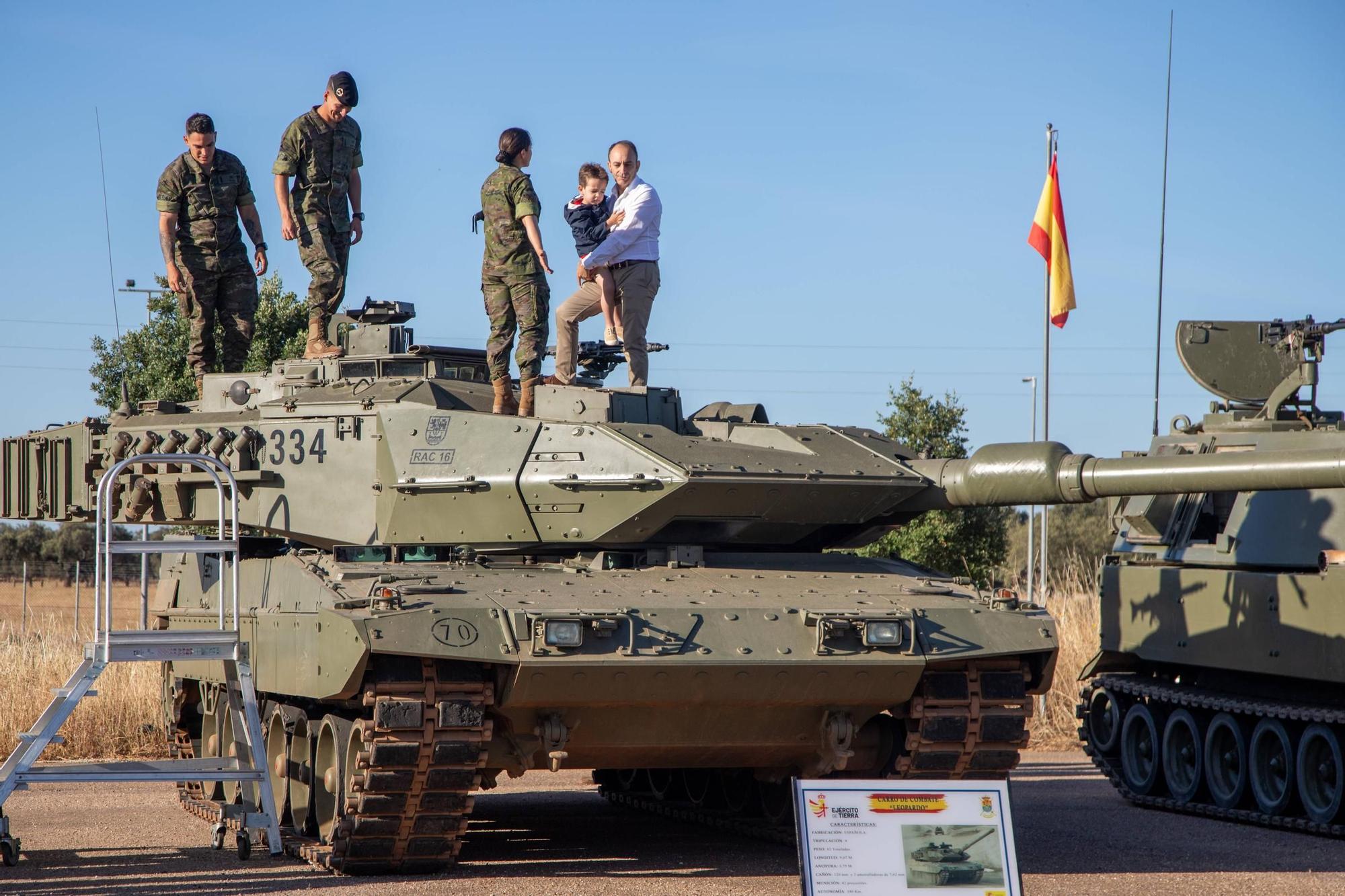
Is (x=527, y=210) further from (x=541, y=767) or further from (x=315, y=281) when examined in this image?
(x=541, y=767)

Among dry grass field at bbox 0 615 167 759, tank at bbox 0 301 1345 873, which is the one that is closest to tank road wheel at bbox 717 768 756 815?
tank at bbox 0 301 1345 873

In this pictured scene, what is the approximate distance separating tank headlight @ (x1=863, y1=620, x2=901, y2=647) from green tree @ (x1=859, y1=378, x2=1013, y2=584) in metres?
15.3

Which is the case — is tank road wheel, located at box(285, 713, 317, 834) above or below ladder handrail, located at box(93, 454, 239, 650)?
below

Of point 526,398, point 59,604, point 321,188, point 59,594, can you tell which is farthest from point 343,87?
point 59,594

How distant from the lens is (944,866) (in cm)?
720

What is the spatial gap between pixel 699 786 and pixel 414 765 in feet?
14.1

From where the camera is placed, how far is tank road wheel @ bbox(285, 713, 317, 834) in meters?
11.0

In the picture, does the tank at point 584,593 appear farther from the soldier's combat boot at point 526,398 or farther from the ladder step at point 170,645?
the ladder step at point 170,645

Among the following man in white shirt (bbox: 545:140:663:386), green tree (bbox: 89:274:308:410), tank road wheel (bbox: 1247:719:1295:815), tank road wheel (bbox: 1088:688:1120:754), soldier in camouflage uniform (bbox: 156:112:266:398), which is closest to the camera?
man in white shirt (bbox: 545:140:663:386)

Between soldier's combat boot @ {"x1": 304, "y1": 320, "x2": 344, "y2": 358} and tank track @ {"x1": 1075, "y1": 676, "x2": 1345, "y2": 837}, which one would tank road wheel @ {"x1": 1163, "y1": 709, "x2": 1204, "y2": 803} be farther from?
soldier's combat boot @ {"x1": 304, "y1": 320, "x2": 344, "y2": 358}

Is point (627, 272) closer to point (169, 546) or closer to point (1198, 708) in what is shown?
point (169, 546)

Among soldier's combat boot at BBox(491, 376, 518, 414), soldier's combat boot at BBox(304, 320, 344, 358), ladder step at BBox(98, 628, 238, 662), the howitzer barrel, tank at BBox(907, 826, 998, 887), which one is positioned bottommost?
tank at BBox(907, 826, 998, 887)

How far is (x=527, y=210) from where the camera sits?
38.3ft

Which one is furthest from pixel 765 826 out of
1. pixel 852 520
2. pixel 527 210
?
pixel 527 210
